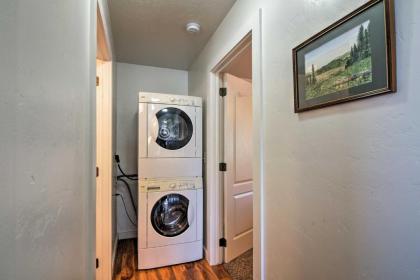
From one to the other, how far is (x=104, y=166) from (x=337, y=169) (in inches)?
75.0

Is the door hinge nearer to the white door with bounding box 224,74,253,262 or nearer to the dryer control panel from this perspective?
the white door with bounding box 224,74,253,262

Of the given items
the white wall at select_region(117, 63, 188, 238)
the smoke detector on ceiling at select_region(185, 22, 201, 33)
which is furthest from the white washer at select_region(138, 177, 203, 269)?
the smoke detector on ceiling at select_region(185, 22, 201, 33)

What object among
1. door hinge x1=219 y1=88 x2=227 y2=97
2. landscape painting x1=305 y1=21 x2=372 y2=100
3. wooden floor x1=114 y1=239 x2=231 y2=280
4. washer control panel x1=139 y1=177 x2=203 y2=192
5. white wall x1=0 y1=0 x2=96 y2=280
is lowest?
wooden floor x1=114 y1=239 x2=231 y2=280

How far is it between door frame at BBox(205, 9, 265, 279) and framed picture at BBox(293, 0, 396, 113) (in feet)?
1.25

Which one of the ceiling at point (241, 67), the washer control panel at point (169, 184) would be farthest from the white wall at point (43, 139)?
the ceiling at point (241, 67)

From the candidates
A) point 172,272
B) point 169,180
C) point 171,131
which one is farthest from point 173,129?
point 172,272

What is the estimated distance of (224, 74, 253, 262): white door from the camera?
241cm

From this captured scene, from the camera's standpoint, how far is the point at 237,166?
253 cm

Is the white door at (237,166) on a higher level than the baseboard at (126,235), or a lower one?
higher

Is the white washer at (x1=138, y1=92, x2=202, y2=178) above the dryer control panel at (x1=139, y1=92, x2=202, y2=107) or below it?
below

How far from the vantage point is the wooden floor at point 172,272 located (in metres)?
2.16

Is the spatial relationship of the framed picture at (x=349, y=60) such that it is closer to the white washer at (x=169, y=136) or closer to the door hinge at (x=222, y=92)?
the door hinge at (x=222, y=92)

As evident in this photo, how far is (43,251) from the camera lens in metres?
0.61

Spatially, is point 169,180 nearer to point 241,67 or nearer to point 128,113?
point 128,113
